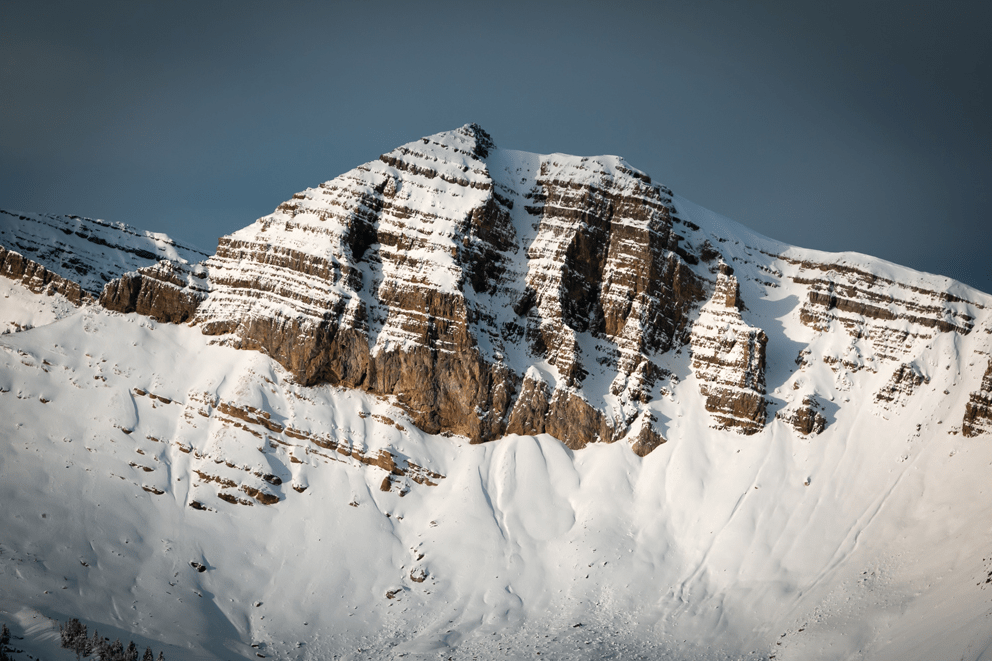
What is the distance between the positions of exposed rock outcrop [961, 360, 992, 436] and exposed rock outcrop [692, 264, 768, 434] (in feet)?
82.7

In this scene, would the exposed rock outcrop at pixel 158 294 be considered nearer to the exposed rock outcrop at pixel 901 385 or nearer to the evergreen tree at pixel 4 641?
the evergreen tree at pixel 4 641

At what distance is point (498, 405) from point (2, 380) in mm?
62099

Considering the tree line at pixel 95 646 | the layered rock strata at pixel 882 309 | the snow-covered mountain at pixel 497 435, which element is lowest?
the tree line at pixel 95 646

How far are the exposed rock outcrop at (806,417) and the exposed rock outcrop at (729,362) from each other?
3331 mm

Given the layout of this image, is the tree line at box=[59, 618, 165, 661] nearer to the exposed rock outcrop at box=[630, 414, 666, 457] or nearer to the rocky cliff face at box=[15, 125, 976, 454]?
the rocky cliff face at box=[15, 125, 976, 454]

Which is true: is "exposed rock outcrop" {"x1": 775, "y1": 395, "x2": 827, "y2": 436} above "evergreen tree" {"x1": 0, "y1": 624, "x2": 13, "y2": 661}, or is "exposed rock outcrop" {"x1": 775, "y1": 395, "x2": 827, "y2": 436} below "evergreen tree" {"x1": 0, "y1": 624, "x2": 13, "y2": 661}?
above

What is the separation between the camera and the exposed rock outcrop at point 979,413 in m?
108

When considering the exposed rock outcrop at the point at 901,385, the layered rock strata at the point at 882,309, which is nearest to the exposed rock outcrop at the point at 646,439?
the exposed rock outcrop at the point at 901,385

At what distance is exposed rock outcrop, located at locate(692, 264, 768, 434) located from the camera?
380 feet

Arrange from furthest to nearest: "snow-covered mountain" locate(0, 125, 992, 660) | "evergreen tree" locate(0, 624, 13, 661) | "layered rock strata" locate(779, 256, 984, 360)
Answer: "layered rock strata" locate(779, 256, 984, 360), "snow-covered mountain" locate(0, 125, 992, 660), "evergreen tree" locate(0, 624, 13, 661)

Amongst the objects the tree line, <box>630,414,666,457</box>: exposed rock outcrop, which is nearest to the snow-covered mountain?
<box>630,414,666,457</box>: exposed rock outcrop

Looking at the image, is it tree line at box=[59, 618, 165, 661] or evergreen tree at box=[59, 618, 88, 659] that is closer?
tree line at box=[59, 618, 165, 661]

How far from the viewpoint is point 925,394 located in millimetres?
116125

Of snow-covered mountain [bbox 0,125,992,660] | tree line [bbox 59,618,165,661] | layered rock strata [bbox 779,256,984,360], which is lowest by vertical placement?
tree line [bbox 59,618,165,661]
